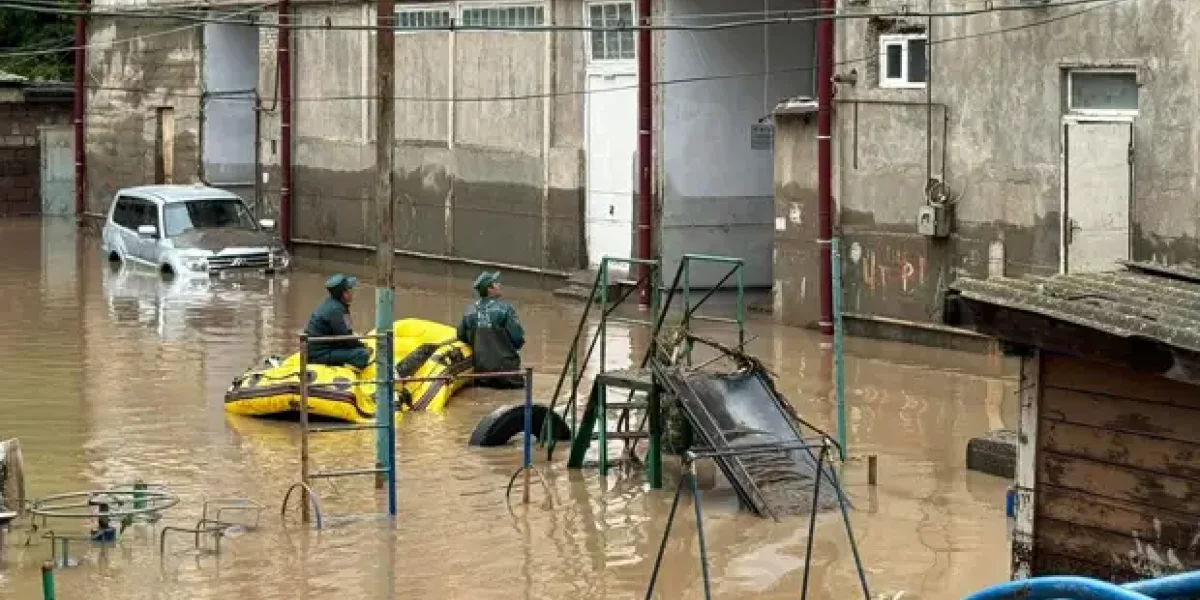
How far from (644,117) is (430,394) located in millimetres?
9706

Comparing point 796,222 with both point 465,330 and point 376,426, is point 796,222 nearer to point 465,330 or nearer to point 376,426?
point 465,330

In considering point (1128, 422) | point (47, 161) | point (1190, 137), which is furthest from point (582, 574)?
point (47, 161)

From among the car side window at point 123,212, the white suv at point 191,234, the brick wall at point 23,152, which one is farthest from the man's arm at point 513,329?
the brick wall at point 23,152

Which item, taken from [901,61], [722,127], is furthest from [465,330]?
[722,127]

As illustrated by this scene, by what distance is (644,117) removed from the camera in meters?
31.3

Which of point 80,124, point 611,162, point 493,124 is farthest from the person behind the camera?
point 80,124

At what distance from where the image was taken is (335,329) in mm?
21891

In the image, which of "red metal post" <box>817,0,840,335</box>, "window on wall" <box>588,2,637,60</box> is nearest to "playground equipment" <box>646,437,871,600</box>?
"red metal post" <box>817,0,840,335</box>

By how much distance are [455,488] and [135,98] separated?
2799 cm

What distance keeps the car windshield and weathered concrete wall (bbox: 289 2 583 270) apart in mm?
2051

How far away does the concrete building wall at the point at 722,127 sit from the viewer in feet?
103

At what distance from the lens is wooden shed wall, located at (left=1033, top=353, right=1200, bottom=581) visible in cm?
1187

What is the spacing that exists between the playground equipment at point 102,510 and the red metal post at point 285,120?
2240 centimetres

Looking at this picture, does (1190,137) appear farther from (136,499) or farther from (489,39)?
(489,39)
